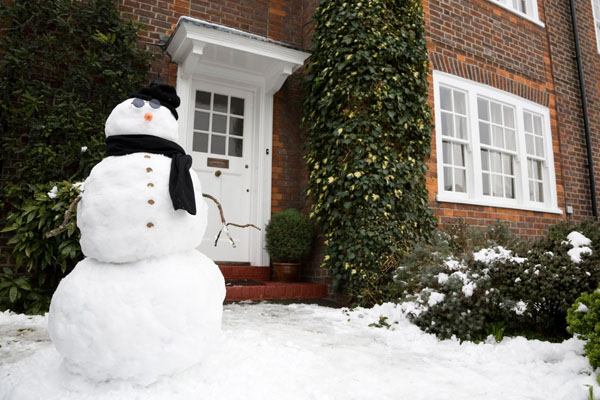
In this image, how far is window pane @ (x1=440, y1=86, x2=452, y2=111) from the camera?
6387 mm

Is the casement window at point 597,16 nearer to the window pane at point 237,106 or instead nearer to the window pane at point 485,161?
the window pane at point 485,161

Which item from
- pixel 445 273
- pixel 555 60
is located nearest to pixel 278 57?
pixel 445 273

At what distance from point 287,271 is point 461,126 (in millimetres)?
3863

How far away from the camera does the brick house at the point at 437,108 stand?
18.2ft

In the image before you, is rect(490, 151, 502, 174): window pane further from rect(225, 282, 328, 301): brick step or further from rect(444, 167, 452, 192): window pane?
rect(225, 282, 328, 301): brick step

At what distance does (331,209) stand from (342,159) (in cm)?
68

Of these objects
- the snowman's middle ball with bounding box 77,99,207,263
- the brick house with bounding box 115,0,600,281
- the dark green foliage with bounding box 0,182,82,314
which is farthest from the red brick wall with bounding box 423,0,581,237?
the dark green foliage with bounding box 0,182,82,314

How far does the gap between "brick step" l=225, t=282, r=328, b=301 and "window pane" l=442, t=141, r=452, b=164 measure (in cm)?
289

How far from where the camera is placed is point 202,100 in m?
5.84

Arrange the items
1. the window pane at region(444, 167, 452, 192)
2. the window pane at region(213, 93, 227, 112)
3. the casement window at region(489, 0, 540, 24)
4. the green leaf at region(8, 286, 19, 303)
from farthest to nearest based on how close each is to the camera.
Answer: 1. the casement window at region(489, 0, 540, 24)
2. the window pane at region(444, 167, 452, 192)
3. the window pane at region(213, 93, 227, 112)
4. the green leaf at region(8, 286, 19, 303)

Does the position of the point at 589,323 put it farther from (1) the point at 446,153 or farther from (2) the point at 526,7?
(2) the point at 526,7

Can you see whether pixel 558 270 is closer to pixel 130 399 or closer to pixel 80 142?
pixel 130 399

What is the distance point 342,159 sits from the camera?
509 centimetres

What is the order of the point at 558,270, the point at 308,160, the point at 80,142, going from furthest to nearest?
the point at 308,160 < the point at 80,142 < the point at 558,270
